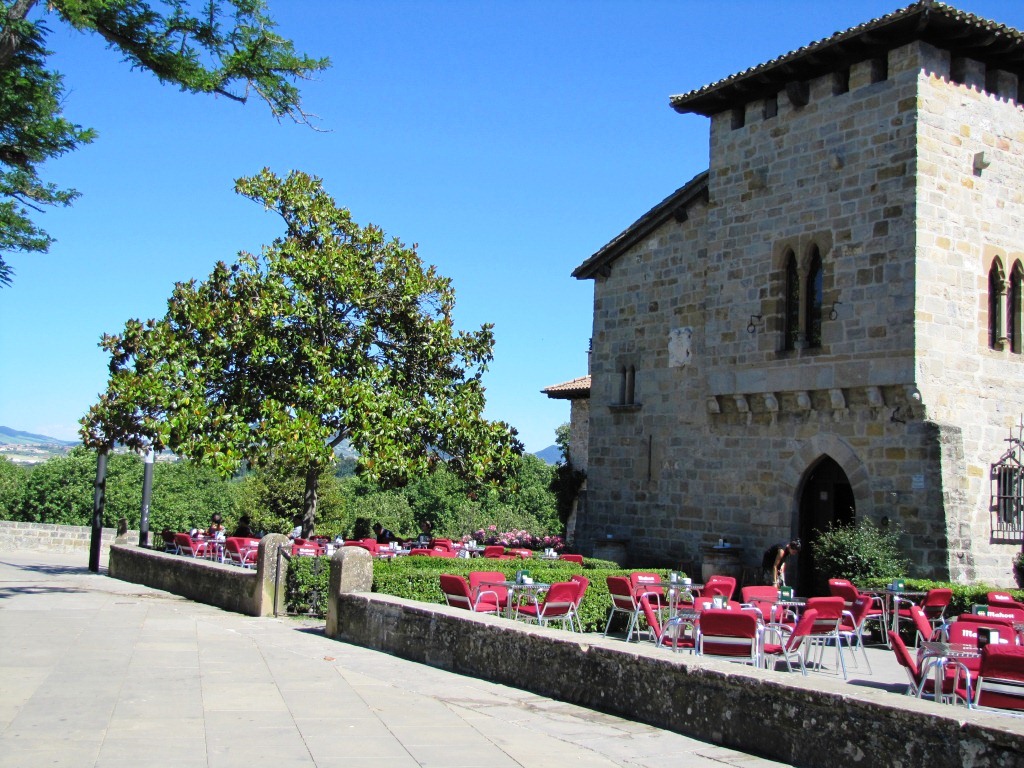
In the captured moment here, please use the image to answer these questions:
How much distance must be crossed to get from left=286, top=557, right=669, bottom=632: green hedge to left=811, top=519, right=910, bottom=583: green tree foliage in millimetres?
3405

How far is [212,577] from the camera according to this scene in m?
14.9

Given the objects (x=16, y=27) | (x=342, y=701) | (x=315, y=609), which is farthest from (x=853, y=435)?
(x=16, y=27)

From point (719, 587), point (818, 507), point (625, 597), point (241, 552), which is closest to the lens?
point (625, 597)

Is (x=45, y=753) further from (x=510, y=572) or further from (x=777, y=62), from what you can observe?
(x=777, y=62)

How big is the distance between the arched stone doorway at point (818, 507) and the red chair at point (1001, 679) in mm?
9830

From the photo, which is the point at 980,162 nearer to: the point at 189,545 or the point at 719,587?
the point at 719,587

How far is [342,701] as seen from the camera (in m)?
7.50

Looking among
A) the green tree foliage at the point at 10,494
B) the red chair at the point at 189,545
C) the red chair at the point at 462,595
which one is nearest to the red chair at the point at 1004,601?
the red chair at the point at 462,595

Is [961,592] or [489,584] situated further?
[961,592]

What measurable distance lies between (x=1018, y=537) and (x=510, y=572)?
26.2ft

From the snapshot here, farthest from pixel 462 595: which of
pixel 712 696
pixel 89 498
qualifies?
pixel 89 498

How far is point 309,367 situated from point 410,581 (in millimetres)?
7306

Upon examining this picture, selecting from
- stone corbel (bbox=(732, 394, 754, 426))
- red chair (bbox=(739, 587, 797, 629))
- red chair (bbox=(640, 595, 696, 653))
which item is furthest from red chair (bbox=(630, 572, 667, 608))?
stone corbel (bbox=(732, 394, 754, 426))

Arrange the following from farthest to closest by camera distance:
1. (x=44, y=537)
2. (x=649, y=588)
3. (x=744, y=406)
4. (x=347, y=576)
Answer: (x=44, y=537), (x=744, y=406), (x=649, y=588), (x=347, y=576)
